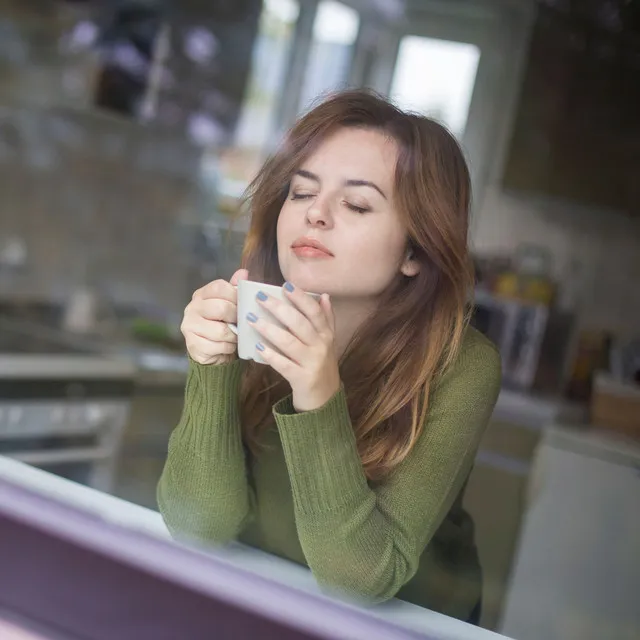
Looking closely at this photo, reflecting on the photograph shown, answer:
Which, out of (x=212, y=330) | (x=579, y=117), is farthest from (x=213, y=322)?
(x=579, y=117)

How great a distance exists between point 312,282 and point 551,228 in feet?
5.20

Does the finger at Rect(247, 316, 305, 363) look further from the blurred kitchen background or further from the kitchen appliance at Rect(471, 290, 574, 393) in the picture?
the kitchen appliance at Rect(471, 290, 574, 393)

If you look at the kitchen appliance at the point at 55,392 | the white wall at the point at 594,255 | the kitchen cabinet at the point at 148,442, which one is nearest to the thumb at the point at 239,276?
the kitchen cabinet at the point at 148,442

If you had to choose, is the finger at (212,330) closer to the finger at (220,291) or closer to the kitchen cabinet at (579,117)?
the finger at (220,291)

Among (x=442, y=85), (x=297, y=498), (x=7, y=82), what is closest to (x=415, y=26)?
(x=442, y=85)

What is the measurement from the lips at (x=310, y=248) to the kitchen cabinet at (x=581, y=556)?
29 centimetres

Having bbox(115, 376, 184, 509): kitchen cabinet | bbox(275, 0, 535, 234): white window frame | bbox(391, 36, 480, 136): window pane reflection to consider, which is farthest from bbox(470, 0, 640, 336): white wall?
bbox(115, 376, 184, 509): kitchen cabinet

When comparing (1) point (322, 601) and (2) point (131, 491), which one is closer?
(1) point (322, 601)

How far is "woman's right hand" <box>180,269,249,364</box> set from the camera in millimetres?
505

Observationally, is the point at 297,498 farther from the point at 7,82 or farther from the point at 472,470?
the point at 7,82

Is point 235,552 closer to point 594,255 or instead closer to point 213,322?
point 213,322

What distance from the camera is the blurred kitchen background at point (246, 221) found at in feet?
2.34

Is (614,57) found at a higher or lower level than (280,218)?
higher

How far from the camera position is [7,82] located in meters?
1.95
